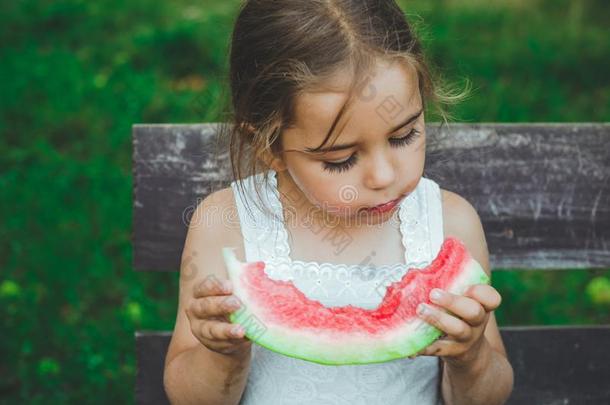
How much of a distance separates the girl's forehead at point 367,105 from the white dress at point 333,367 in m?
0.39

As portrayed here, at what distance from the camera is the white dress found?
7.08 ft

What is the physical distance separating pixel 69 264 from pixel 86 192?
20.7 inches

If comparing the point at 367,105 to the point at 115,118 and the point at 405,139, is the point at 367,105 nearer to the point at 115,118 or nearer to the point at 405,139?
the point at 405,139

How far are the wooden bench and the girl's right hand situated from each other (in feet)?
2.08

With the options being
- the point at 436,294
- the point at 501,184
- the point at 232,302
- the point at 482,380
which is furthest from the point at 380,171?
the point at 501,184

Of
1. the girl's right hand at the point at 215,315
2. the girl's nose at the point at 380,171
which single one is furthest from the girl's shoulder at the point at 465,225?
the girl's right hand at the point at 215,315

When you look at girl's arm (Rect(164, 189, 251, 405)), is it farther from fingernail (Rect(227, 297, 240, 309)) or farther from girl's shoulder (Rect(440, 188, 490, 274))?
girl's shoulder (Rect(440, 188, 490, 274))

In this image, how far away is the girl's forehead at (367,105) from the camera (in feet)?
6.00

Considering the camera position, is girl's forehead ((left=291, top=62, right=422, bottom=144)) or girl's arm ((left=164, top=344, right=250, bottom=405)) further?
girl's arm ((left=164, top=344, right=250, bottom=405))

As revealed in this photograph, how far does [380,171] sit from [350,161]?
0.08m

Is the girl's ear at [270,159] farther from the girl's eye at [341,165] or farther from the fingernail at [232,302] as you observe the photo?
the fingernail at [232,302]

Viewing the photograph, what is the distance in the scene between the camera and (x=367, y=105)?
1.83 metres

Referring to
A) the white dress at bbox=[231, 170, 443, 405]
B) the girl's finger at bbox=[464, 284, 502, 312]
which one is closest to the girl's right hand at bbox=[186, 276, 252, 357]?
the white dress at bbox=[231, 170, 443, 405]

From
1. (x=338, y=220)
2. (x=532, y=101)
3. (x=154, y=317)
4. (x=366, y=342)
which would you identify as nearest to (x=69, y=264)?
(x=154, y=317)
